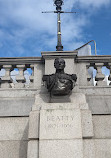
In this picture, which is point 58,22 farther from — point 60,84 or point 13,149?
point 13,149

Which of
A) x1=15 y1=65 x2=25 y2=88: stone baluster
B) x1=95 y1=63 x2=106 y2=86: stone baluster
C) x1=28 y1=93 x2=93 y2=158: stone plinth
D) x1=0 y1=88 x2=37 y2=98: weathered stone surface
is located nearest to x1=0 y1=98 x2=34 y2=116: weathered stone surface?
x1=0 y1=88 x2=37 y2=98: weathered stone surface

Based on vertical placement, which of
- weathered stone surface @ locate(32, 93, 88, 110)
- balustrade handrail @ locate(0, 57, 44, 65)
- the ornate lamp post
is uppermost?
the ornate lamp post

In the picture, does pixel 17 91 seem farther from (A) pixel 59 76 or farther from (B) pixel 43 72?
(A) pixel 59 76

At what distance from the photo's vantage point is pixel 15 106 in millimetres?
5844

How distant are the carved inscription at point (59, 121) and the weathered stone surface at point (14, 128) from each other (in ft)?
4.13

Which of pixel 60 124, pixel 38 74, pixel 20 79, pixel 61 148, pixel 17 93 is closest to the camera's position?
pixel 61 148

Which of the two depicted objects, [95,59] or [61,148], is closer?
[61,148]

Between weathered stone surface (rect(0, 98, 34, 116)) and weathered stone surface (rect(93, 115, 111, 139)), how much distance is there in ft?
7.05

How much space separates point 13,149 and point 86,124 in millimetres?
2294

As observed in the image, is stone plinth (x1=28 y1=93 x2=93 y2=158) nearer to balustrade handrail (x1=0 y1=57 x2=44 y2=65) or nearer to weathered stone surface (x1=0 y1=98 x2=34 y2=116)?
weathered stone surface (x1=0 y1=98 x2=34 y2=116)

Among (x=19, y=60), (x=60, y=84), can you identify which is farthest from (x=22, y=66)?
(x=60, y=84)

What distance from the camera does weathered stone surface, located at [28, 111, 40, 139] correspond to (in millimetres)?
4495

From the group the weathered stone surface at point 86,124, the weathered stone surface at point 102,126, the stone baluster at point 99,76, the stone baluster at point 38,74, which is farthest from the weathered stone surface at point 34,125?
the stone baluster at point 99,76

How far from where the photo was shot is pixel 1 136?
5.37 metres
